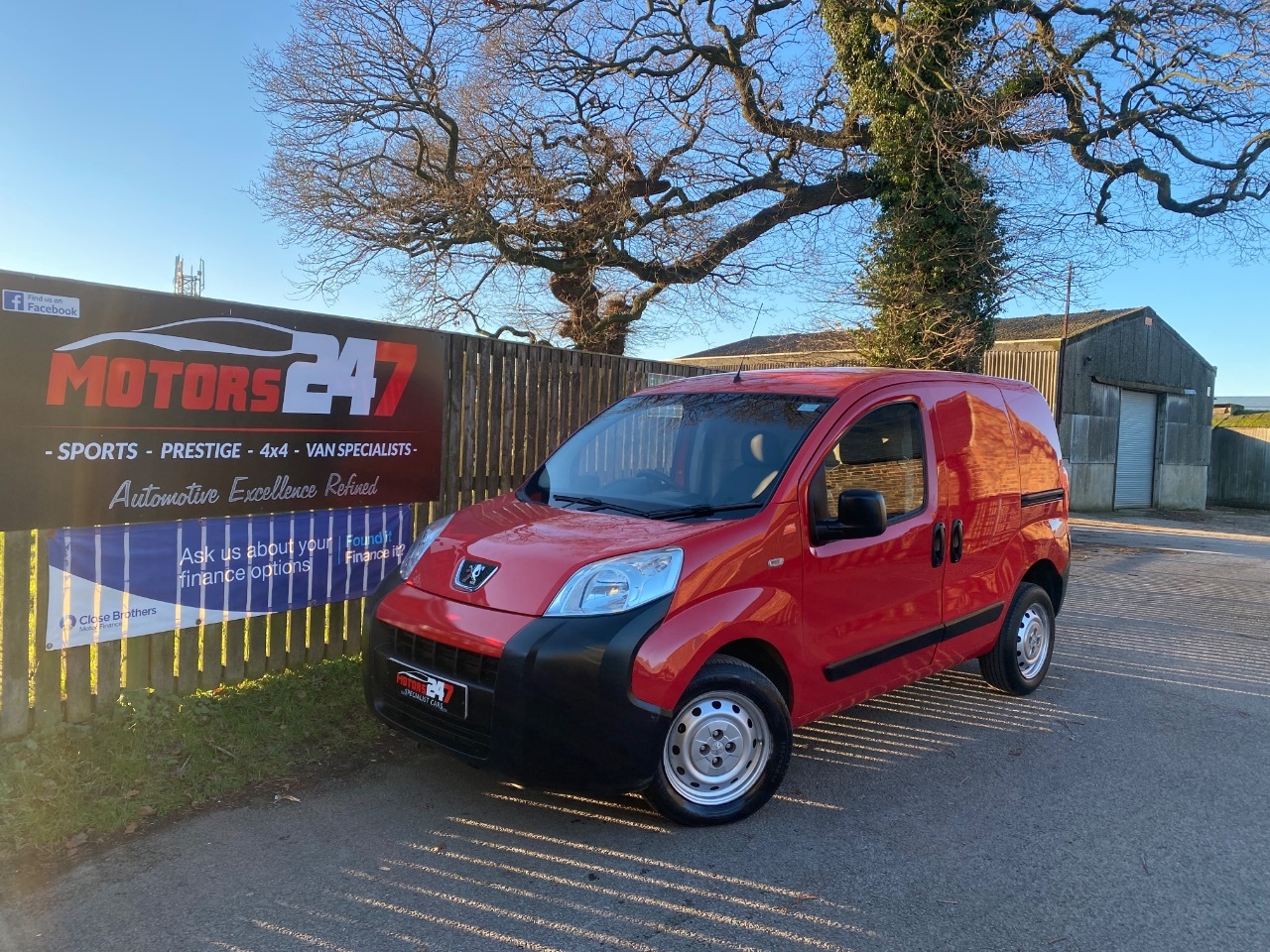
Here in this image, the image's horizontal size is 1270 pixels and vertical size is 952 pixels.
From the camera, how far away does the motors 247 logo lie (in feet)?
14.6

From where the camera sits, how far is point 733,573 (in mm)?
3707

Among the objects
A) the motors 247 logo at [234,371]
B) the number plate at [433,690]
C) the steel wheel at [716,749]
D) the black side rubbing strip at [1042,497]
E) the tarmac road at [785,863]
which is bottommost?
the tarmac road at [785,863]

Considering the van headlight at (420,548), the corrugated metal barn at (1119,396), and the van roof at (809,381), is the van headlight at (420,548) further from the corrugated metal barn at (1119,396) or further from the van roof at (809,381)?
the corrugated metal barn at (1119,396)

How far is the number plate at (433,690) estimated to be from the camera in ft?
11.8

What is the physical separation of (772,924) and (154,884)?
2309mm

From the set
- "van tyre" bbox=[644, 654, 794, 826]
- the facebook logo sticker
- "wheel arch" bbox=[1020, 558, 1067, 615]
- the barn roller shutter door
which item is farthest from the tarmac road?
the barn roller shutter door

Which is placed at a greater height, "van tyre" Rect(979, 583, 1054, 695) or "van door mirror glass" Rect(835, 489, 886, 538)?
"van door mirror glass" Rect(835, 489, 886, 538)

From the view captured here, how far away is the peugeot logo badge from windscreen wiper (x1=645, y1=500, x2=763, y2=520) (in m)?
0.79

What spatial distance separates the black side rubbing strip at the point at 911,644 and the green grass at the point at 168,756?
2.47 metres

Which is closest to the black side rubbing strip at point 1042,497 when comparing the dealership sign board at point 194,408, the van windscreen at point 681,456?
the van windscreen at point 681,456

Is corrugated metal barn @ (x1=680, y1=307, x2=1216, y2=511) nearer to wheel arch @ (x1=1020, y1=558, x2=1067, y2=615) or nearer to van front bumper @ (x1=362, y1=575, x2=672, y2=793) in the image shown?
wheel arch @ (x1=1020, y1=558, x2=1067, y2=615)

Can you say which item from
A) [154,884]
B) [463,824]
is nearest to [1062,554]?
[463,824]

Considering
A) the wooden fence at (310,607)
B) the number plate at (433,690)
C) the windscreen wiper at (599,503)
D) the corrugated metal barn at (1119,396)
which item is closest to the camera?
the number plate at (433,690)

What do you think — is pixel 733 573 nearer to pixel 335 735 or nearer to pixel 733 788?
pixel 733 788
